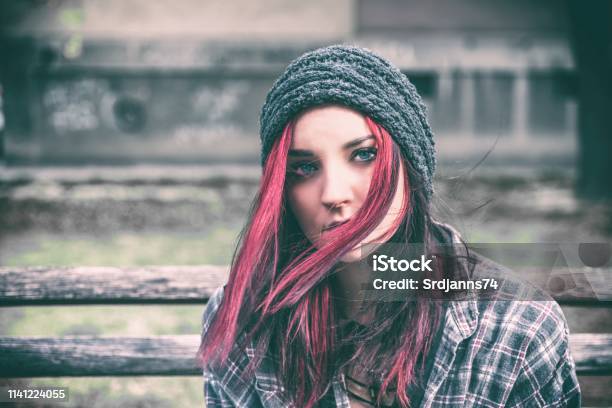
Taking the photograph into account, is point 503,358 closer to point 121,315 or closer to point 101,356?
point 101,356

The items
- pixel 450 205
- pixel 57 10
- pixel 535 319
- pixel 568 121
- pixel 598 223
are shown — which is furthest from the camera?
pixel 568 121

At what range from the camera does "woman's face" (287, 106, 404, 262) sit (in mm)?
1426

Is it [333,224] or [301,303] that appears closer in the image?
[333,224]

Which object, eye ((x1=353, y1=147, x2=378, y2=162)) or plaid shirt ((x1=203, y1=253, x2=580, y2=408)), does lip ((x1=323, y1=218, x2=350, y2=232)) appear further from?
plaid shirt ((x1=203, y1=253, x2=580, y2=408))

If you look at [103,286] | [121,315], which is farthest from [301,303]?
[121,315]

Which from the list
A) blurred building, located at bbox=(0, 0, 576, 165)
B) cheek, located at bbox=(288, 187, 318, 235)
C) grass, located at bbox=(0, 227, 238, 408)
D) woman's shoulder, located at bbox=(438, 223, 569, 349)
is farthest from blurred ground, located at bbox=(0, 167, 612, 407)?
blurred building, located at bbox=(0, 0, 576, 165)

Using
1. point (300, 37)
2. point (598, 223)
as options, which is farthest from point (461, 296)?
point (300, 37)

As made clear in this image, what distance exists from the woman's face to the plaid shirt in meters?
0.32

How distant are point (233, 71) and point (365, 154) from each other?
35.8 feet

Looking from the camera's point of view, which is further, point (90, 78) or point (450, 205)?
point (90, 78)

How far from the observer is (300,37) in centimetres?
1175

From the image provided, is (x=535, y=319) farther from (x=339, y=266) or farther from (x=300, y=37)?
(x=300, y=37)

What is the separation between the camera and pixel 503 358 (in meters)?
1.47

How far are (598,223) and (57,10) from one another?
10282 mm
